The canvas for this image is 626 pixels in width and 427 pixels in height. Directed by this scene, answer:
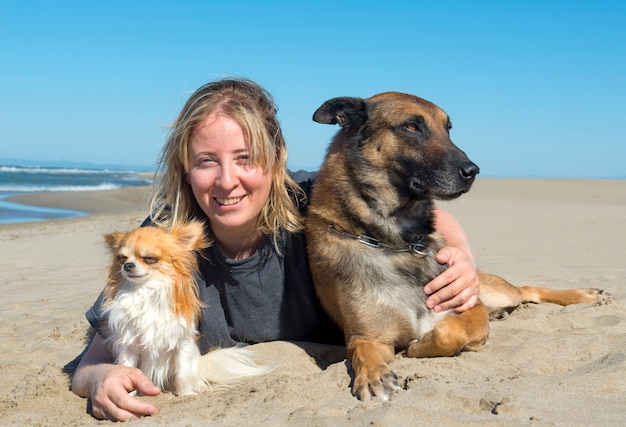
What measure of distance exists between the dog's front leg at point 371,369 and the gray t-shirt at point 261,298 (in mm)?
592

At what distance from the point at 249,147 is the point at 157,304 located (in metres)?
1.12

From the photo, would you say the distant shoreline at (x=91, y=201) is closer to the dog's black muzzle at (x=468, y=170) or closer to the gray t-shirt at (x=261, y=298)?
the gray t-shirt at (x=261, y=298)

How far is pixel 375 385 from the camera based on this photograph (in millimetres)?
3068

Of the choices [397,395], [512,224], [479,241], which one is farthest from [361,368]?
[512,224]

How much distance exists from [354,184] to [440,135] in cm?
65

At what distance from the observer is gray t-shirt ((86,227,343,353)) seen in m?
3.98

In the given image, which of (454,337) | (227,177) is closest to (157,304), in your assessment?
(227,177)

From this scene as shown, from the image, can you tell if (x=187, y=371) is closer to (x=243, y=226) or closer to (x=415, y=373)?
(x=243, y=226)

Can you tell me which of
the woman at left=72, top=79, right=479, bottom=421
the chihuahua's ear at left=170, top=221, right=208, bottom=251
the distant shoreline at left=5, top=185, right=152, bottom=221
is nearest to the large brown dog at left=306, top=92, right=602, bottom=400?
the woman at left=72, top=79, right=479, bottom=421

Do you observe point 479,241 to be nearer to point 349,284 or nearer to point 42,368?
point 349,284

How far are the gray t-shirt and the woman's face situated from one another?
0.33 metres

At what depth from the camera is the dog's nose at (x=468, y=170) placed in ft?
12.3

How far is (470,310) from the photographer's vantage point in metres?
3.88

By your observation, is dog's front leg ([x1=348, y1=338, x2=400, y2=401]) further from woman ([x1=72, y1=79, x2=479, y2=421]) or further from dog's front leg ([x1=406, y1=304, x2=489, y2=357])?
woman ([x1=72, y1=79, x2=479, y2=421])
